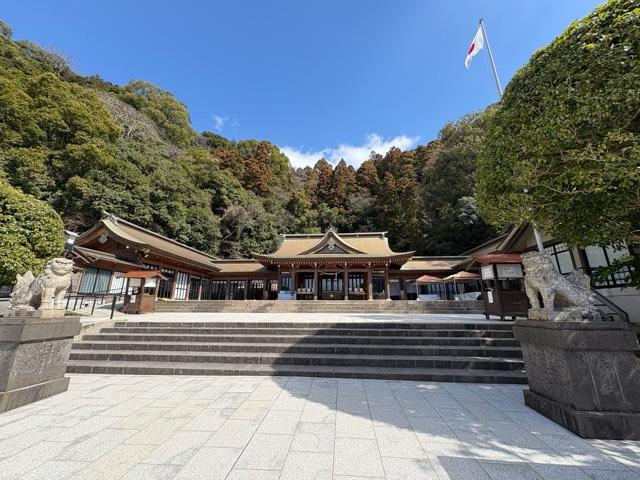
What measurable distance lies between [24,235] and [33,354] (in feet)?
20.3

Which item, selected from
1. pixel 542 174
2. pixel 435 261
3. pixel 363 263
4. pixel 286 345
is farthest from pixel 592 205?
pixel 435 261

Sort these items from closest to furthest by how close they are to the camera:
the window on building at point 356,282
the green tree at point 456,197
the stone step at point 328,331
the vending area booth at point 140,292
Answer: the stone step at point 328,331, the vending area booth at point 140,292, the window on building at point 356,282, the green tree at point 456,197

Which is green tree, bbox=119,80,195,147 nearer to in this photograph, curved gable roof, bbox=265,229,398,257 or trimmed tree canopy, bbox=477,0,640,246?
curved gable roof, bbox=265,229,398,257

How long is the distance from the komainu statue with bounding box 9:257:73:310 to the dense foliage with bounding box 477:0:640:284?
23.5 feet

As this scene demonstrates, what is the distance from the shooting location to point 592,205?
3650 millimetres

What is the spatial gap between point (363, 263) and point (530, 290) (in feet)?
43.3

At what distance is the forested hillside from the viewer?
18.5m

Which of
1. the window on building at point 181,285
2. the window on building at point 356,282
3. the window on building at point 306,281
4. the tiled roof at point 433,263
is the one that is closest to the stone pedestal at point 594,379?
the window on building at point 356,282

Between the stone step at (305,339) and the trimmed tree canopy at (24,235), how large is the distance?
3208 millimetres

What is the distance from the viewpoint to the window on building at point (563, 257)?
8.83 meters

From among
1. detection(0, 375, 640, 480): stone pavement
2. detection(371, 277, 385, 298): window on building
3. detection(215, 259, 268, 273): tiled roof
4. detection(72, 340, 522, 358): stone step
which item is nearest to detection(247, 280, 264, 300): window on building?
detection(215, 259, 268, 273): tiled roof

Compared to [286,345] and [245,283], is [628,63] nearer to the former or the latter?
[286,345]

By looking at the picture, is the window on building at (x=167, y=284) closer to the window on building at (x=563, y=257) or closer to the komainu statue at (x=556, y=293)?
the komainu statue at (x=556, y=293)

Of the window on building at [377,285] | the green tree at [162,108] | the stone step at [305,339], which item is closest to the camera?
the stone step at [305,339]
